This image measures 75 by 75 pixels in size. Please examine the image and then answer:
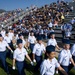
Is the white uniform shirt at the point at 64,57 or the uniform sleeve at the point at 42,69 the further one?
the white uniform shirt at the point at 64,57

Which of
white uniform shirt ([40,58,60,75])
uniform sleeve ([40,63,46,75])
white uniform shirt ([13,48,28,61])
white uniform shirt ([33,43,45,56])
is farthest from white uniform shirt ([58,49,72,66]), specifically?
white uniform shirt ([33,43,45,56])

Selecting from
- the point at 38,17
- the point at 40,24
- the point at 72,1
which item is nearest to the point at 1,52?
the point at 40,24

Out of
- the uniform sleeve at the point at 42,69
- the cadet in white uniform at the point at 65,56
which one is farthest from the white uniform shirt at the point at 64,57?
the uniform sleeve at the point at 42,69

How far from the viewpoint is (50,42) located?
14758mm

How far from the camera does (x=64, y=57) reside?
30.8 feet

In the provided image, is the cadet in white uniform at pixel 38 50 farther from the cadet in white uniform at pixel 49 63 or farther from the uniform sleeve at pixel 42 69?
the uniform sleeve at pixel 42 69

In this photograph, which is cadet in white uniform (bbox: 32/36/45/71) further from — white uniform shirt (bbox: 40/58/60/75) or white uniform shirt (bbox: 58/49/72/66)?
white uniform shirt (bbox: 40/58/60/75)

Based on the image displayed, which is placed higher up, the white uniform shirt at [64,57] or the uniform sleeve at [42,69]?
the uniform sleeve at [42,69]

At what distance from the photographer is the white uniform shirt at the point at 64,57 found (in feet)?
30.5

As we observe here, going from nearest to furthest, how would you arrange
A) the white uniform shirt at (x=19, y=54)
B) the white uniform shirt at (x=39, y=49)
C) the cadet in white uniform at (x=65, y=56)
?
1. the cadet in white uniform at (x=65, y=56)
2. the white uniform shirt at (x=19, y=54)
3. the white uniform shirt at (x=39, y=49)

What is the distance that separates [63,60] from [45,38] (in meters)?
20.5

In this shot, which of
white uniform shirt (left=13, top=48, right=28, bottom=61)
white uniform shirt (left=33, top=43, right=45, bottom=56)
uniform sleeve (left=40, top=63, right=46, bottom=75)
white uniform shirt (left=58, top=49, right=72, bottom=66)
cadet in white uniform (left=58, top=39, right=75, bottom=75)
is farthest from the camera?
white uniform shirt (left=33, top=43, right=45, bottom=56)

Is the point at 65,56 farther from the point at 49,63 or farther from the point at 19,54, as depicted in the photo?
the point at 49,63

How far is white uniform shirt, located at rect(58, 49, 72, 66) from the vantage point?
9.30m
